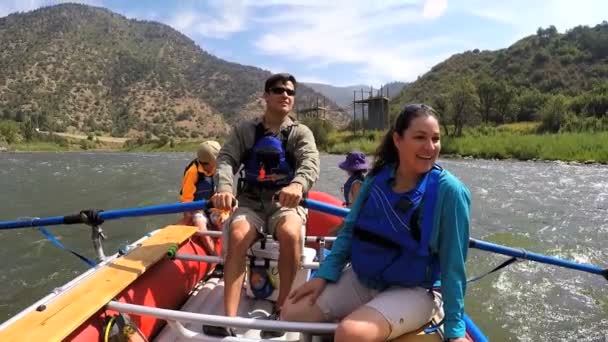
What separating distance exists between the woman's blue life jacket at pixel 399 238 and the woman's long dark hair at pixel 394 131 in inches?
6.8

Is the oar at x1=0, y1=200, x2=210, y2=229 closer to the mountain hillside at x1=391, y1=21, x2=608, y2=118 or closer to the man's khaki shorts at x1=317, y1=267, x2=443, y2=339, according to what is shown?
the man's khaki shorts at x1=317, y1=267, x2=443, y2=339

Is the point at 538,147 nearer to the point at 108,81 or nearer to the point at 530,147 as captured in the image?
the point at 530,147

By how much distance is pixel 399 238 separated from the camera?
2.05 m

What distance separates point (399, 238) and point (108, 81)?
94839 millimetres

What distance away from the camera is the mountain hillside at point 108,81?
77750 mm

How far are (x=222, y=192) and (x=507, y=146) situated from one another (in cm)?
2287

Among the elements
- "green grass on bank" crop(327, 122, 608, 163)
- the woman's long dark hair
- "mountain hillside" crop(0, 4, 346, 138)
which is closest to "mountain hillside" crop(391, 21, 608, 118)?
"green grass on bank" crop(327, 122, 608, 163)

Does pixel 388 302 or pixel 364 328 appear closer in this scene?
pixel 364 328

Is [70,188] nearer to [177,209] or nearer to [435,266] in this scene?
[177,209]

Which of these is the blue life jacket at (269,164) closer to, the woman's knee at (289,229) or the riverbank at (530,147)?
the woman's knee at (289,229)

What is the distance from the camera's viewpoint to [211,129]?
285ft

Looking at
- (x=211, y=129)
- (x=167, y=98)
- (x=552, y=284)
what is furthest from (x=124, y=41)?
(x=552, y=284)

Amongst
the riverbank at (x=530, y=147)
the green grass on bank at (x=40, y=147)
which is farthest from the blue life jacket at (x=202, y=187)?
the green grass on bank at (x=40, y=147)

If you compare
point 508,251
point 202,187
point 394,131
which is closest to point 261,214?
point 394,131
